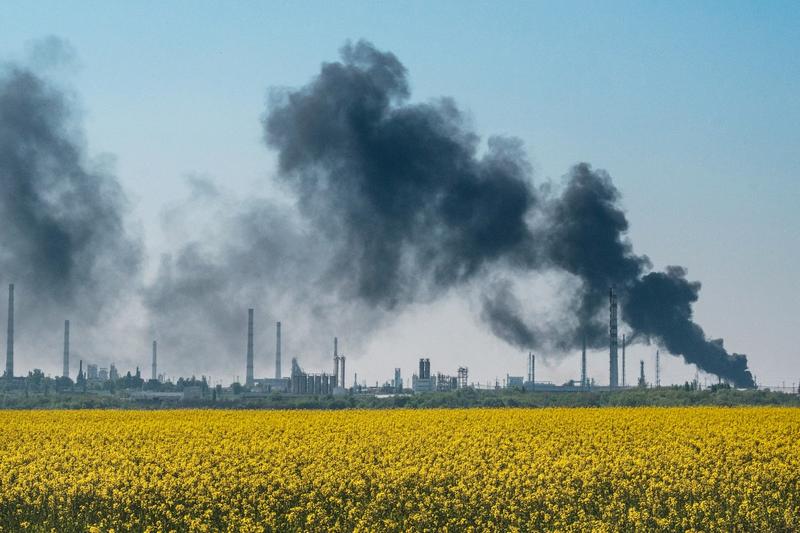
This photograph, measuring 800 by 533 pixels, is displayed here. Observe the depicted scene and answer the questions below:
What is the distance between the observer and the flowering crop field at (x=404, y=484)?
1972 centimetres

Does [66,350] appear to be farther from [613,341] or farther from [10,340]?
[613,341]

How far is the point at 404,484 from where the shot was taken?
69.5 feet

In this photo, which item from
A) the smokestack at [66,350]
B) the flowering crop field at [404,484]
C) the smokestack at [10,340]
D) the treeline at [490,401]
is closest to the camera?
the flowering crop field at [404,484]

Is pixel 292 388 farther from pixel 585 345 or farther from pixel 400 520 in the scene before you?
pixel 400 520

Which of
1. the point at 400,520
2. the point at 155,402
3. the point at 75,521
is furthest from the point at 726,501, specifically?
the point at 155,402

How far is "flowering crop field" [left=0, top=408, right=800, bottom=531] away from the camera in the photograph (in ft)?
64.7

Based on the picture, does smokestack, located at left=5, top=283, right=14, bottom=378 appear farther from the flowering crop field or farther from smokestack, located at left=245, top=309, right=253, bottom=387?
the flowering crop field

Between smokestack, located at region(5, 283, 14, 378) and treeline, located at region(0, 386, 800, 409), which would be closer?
treeline, located at region(0, 386, 800, 409)

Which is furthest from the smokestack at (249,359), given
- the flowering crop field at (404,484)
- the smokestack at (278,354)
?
the flowering crop field at (404,484)

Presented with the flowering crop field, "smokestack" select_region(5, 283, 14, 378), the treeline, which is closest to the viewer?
the flowering crop field

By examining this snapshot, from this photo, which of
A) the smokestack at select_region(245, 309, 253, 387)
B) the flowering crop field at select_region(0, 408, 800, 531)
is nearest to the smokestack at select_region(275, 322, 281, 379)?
the smokestack at select_region(245, 309, 253, 387)

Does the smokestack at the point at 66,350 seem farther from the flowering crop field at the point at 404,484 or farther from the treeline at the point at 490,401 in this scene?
the flowering crop field at the point at 404,484

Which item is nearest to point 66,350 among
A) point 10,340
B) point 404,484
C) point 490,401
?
point 10,340

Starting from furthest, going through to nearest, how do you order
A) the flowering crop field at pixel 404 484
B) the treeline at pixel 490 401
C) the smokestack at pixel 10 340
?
the smokestack at pixel 10 340 → the treeline at pixel 490 401 → the flowering crop field at pixel 404 484
